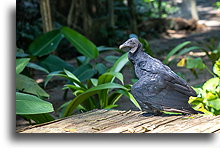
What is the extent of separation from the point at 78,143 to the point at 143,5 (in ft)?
5.88

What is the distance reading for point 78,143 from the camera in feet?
6.37

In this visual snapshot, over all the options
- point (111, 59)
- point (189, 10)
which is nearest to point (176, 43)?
point (189, 10)

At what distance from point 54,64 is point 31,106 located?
1.21 metres

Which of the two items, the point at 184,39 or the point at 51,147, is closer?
the point at 51,147

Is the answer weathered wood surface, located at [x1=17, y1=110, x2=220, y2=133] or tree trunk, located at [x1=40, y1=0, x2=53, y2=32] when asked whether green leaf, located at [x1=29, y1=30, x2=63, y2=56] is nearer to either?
tree trunk, located at [x1=40, y1=0, x2=53, y2=32]

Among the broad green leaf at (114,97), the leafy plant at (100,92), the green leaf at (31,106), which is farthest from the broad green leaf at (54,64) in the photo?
the green leaf at (31,106)

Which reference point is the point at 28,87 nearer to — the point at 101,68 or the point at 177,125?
the point at 101,68

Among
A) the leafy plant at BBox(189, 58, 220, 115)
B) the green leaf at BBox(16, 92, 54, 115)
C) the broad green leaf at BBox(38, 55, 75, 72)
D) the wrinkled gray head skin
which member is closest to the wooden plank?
the leafy plant at BBox(189, 58, 220, 115)

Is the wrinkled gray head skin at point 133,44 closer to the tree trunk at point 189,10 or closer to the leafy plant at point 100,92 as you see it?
the leafy plant at point 100,92

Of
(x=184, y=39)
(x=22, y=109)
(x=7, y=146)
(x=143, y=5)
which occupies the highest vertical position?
(x=143, y=5)

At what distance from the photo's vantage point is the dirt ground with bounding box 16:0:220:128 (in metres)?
2.64

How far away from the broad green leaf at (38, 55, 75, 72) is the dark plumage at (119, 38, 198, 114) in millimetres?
1358
